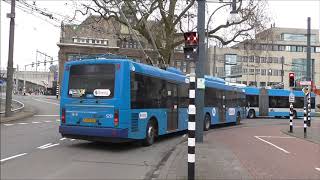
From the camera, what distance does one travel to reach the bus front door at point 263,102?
4812 cm

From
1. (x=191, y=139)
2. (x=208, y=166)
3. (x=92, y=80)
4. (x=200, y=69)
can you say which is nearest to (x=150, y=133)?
(x=92, y=80)

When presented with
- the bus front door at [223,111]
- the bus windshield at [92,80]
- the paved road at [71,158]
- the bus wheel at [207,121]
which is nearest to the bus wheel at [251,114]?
the bus front door at [223,111]

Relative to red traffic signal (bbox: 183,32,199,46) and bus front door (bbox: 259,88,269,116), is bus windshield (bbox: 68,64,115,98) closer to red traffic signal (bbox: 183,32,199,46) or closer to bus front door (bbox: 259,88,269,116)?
red traffic signal (bbox: 183,32,199,46)

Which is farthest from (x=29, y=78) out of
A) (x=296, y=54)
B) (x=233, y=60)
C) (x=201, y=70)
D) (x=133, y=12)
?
(x=201, y=70)

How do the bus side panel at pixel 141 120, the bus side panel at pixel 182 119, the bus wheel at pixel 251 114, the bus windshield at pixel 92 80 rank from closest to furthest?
the bus windshield at pixel 92 80
the bus side panel at pixel 141 120
the bus side panel at pixel 182 119
the bus wheel at pixel 251 114

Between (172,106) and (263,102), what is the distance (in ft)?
99.4

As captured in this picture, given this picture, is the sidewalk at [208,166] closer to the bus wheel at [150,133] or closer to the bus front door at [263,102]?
the bus wheel at [150,133]

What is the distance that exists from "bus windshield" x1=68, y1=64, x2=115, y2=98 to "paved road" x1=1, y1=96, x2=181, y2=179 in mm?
1696

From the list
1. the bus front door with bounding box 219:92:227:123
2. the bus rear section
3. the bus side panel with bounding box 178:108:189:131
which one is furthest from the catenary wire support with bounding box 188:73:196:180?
the bus front door with bounding box 219:92:227:123

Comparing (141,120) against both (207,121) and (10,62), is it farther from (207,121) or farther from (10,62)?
(10,62)

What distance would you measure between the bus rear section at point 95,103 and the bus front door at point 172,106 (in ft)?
14.7

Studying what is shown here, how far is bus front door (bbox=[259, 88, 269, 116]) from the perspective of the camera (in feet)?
158

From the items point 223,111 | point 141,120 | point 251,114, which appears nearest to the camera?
point 141,120

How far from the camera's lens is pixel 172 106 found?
64.7 ft
